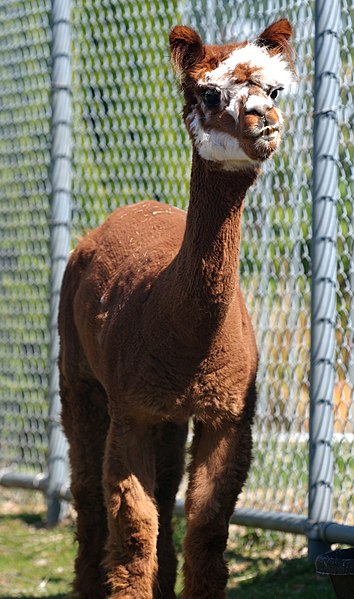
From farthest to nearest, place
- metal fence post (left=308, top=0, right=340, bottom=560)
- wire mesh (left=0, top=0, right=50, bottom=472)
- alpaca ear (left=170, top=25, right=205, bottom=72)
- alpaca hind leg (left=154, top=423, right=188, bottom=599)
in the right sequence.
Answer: wire mesh (left=0, top=0, right=50, bottom=472) → metal fence post (left=308, top=0, right=340, bottom=560) → alpaca hind leg (left=154, top=423, right=188, bottom=599) → alpaca ear (left=170, top=25, right=205, bottom=72)

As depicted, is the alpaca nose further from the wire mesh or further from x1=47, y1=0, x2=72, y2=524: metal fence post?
the wire mesh

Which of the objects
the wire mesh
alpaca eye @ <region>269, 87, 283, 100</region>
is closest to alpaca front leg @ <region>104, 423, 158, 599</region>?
alpaca eye @ <region>269, 87, 283, 100</region>

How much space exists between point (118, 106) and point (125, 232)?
224cm

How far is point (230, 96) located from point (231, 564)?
3.07m

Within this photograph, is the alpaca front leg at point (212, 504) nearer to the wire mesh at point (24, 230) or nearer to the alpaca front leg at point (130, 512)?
the alpaca front leg at point (130, 512)

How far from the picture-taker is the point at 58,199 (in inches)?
277

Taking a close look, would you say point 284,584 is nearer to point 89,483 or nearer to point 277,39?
point 89,483

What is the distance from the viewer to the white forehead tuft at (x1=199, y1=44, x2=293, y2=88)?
371cm

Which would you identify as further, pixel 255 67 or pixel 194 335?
pixel 194 335

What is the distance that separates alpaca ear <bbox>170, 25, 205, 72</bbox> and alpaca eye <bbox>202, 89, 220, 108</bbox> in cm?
21

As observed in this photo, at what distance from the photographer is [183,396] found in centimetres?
400

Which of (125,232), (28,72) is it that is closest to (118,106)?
(28,72)

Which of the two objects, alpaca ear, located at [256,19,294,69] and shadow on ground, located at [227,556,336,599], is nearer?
alpaca ear, located at [256,19,294,69]

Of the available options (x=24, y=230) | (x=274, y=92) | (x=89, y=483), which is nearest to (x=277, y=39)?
(x=274, y=92)
